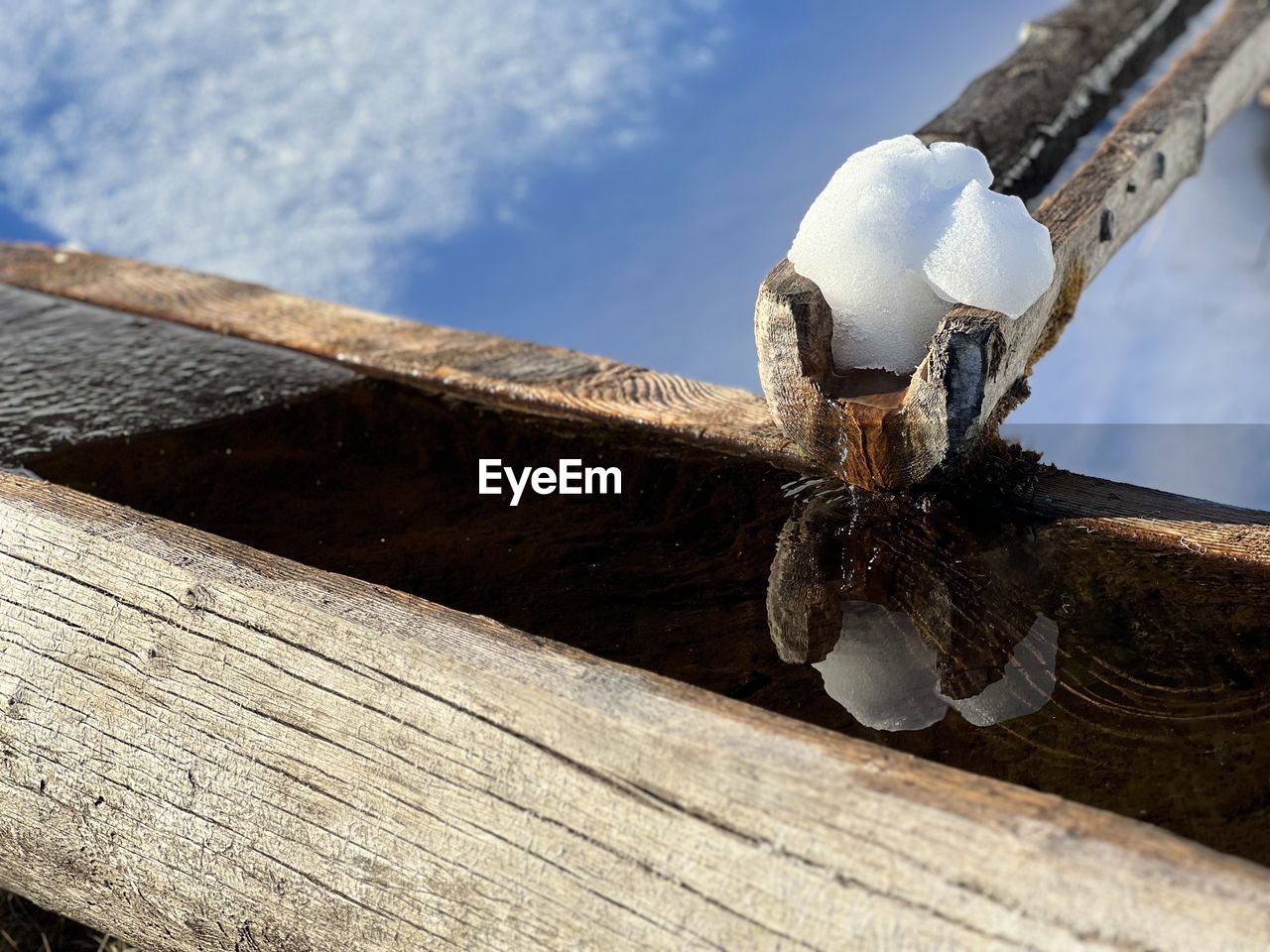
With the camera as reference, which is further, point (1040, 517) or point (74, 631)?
point (1040, 517)

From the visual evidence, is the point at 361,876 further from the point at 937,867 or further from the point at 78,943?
the point at 78,943

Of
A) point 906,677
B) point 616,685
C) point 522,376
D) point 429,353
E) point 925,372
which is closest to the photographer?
point 616,685

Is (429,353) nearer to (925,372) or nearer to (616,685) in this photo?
(925,372)

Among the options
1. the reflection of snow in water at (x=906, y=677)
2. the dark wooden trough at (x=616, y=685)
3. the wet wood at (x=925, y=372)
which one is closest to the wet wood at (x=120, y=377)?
the dark wooden trough at (x=616, y=685)

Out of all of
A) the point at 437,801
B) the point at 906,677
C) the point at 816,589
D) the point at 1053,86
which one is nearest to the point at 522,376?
the point at 816,589

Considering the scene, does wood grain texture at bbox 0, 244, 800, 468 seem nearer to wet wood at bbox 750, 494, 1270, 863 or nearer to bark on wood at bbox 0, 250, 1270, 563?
bark on wood at bbox 0, 250, 1270, 563

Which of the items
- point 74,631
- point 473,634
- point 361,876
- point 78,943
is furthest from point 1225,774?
point 78,943
